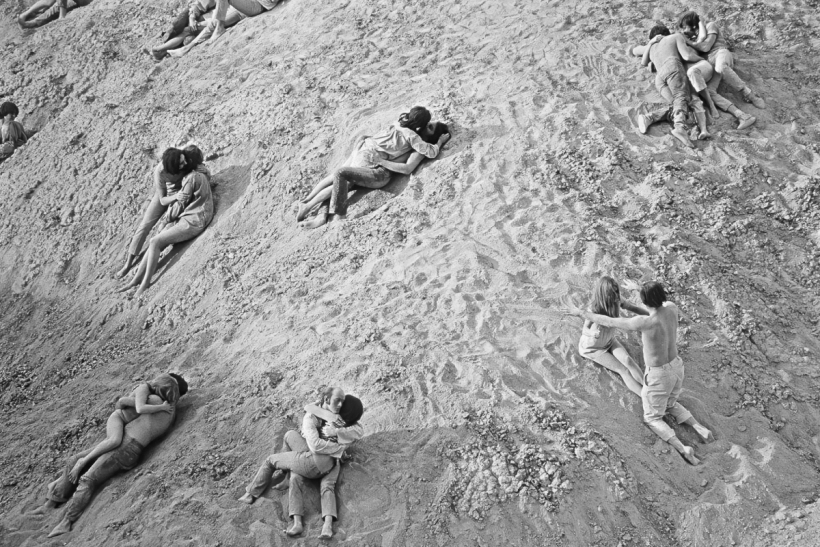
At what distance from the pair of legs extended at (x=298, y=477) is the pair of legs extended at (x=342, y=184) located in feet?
10.0

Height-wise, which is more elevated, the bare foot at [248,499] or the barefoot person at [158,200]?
the barefoot person at [158,200]

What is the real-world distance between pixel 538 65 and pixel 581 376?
14.5 feet

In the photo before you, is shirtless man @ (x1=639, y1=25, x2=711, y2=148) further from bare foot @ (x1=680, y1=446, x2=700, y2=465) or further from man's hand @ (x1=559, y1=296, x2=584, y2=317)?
bare foot @ (x1=680, y1=446, x2=700, y2=465)

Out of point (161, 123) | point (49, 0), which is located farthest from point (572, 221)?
point (49, 0)

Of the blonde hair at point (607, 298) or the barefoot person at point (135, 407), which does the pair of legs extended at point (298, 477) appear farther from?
the blonde hair at point (607, 298)

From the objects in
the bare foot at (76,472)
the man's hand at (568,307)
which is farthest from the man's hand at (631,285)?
the bare foot at (76,472)

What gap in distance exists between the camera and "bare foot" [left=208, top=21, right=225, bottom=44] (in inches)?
467

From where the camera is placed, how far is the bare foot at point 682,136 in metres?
8.39

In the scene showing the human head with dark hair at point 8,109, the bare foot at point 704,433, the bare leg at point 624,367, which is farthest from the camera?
the human head with dark hair at point 8,109

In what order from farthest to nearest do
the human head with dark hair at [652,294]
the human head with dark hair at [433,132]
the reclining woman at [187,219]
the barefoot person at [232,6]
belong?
the barefoot person at [232,6]
the reclining woman at [187,219]
the human head with dark hair at [433,132]
the human head with dark hair at [652,294]

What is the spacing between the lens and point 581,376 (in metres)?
6.30

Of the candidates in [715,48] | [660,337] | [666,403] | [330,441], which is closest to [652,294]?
[660,337]

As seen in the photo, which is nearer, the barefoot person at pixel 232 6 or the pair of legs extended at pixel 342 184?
the pair of legs extended at pixel 342 184

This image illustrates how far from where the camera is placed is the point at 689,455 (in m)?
5.93
